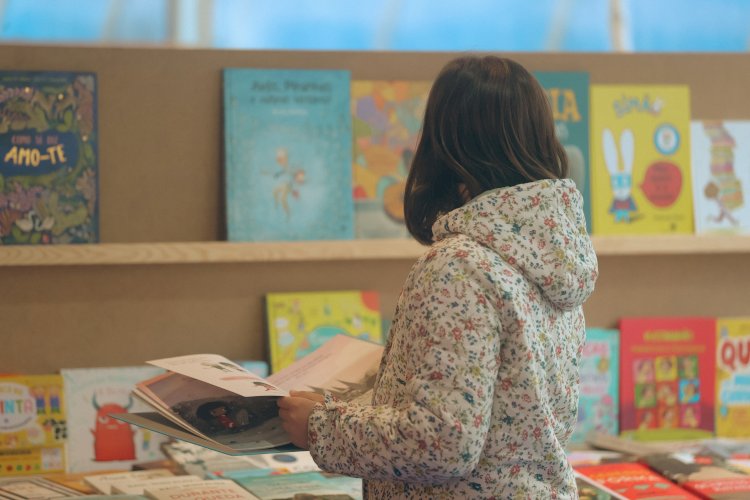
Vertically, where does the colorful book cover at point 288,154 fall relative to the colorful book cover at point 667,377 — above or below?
above

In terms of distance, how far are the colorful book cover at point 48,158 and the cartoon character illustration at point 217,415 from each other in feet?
2.96

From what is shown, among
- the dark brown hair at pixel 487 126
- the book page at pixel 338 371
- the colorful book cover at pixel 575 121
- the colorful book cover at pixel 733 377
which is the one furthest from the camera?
the colorful book cover at pixel 733 377

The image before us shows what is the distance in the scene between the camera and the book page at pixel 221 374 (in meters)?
1.44

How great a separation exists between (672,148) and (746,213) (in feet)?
0.96

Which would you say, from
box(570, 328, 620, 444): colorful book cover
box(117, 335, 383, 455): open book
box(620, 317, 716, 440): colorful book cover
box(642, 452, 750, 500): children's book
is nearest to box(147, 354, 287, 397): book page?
box(117, 335, 383, 455): open book

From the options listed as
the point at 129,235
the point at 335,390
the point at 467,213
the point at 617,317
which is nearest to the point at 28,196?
the point at 129,235

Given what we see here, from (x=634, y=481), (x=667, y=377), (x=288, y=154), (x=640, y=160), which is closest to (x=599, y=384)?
(x=667, y=377)

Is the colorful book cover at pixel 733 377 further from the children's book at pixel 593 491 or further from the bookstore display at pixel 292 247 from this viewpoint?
the children's book at pixel 593 491

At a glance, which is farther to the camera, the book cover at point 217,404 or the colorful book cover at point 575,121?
the colorful book cover at point 575,121

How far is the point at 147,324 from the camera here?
2395 mm

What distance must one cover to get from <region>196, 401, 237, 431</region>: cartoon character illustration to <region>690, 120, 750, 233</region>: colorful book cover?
167 cm

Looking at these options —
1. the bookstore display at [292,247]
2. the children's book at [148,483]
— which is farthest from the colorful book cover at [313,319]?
the children's book at [148,483]

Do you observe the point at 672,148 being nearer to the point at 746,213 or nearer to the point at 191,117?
the point at 746,213

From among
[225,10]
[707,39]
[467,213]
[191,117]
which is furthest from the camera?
[707,39]
